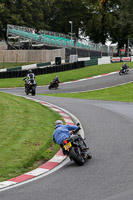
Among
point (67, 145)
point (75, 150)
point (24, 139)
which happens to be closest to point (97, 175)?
point (75, 150)

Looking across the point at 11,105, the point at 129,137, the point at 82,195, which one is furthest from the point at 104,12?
the point at 82,195

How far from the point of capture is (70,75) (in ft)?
137

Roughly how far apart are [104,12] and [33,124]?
2417 inches

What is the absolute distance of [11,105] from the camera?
1741 centimetres

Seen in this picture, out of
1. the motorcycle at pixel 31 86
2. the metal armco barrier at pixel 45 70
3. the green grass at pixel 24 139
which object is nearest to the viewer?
the green grass at pixel 24 139

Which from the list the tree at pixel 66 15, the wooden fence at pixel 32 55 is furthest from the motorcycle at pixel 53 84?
the tree at pixel 66 15

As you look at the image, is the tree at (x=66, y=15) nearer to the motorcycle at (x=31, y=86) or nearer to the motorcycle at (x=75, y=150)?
the motorcycle at (x=31, y=86)

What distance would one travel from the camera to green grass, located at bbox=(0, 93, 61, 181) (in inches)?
355

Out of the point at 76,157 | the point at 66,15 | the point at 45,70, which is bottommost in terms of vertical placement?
the point at 76,157

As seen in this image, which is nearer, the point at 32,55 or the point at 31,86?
the point at 31,86

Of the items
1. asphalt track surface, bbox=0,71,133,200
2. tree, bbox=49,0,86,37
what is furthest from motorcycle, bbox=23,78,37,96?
tree, bbox=49,0,86,37

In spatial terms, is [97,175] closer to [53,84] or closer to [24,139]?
[24,139]

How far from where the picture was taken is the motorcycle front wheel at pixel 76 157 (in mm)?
8845

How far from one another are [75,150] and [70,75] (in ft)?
108
